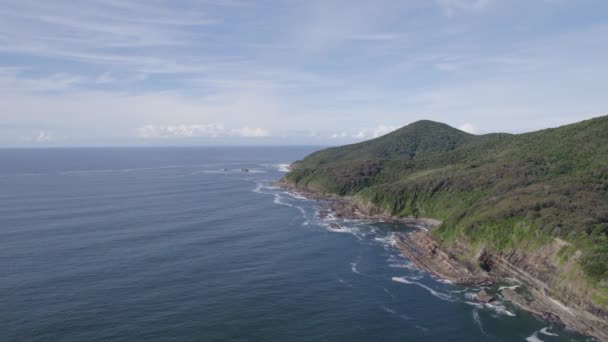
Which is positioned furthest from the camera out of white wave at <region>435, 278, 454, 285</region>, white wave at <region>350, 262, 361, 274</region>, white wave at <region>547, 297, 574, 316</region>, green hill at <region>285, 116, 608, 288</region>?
white wave at <region>350, 262, 361, 274</region>

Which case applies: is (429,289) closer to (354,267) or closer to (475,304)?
(475,304)

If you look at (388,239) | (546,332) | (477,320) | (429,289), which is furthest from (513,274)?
(388,239)

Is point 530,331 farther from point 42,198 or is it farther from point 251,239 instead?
point 42,198

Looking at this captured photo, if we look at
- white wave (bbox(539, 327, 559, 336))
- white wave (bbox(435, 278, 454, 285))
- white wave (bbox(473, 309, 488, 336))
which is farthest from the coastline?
white wave (bbox(473, 309, 488, 336))

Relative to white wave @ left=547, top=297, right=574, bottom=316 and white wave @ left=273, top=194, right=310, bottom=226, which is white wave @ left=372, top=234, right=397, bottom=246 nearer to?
white wave @ left=273, top=194, right=310, bottom=226

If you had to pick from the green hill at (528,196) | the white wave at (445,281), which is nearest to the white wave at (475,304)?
the white wave at (445,281)

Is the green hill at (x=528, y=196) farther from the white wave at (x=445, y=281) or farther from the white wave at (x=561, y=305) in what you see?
the white wave at (x=445, y=281)
